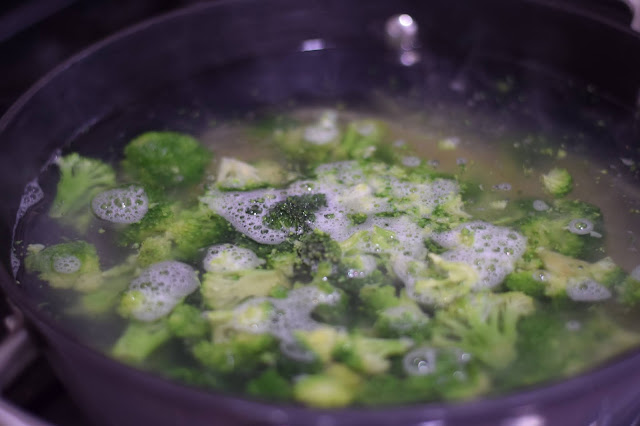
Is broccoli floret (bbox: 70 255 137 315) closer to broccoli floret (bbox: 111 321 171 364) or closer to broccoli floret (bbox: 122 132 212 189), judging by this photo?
broccoli floret (bbox: 111 321 171 364)

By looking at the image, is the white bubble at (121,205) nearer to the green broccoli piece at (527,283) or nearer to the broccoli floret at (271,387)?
the broccoli floret at (271,387)

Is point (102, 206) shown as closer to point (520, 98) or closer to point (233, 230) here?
point (233, 230)

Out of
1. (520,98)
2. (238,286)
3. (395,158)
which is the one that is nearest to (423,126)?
(395,158)

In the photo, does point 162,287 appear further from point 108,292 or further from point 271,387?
point 271,387

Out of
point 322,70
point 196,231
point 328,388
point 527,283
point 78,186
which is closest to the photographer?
point 328,388

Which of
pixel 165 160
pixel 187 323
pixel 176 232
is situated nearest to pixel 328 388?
pixel 187 323

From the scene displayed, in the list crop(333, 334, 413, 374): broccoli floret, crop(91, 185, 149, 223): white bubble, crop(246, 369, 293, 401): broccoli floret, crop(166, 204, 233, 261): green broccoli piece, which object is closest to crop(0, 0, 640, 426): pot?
crop(91, 185, 149, 223): white bubble
